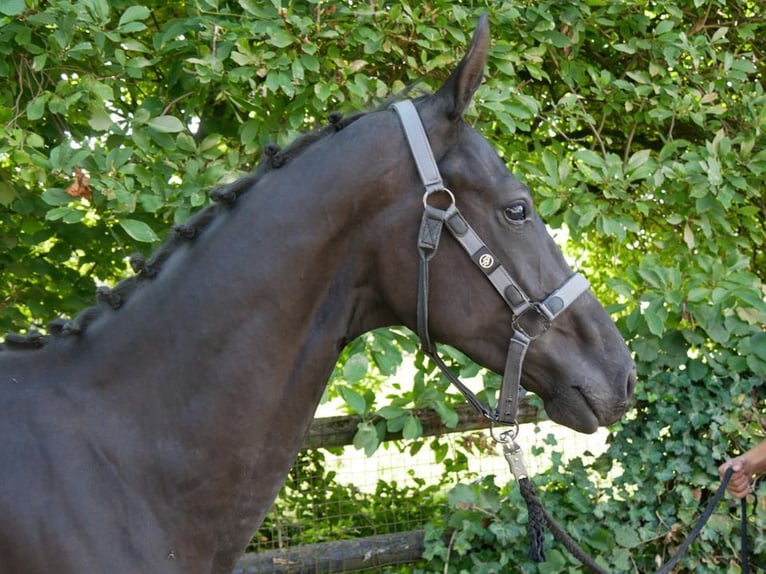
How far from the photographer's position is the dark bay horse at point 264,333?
6.01 feet

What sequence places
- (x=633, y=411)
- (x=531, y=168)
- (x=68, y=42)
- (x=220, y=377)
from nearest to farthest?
(x=220, y=377), (x=68, y=42), (x=531, y=168), (x=633, y=411)

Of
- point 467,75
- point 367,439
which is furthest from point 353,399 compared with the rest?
point 467,75

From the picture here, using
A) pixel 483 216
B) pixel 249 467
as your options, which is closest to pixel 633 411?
pixel 483 216

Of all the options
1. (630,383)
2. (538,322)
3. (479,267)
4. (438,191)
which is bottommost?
(630,383)

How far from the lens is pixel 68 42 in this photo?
9.91ft

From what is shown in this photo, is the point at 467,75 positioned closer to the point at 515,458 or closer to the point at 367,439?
the point at 515,458

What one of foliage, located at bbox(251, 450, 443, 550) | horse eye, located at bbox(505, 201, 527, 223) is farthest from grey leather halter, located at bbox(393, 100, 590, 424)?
foliage, located at bbox(251, 450, 443, 550)

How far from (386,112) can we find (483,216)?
1.19ft

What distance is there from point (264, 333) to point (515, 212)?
0.68 m

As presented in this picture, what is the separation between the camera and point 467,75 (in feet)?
6.36

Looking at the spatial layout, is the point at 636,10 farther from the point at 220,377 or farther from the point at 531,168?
the point at 220,377

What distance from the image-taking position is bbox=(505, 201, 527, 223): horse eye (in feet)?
6.52

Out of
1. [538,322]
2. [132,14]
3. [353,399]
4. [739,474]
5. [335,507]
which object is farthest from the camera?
[335,507]

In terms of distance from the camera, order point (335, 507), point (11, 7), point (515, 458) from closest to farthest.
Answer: point (515, 458), point (11, 7), point (335, 507)
